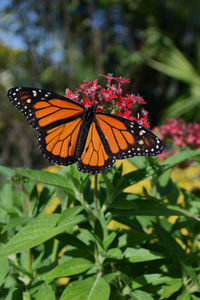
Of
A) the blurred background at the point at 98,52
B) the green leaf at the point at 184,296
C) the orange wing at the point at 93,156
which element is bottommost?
the green leaf at the point at 184,296

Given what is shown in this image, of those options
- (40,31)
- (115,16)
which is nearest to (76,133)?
(40,31)

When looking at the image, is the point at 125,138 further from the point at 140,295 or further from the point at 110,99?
the point at 140,295

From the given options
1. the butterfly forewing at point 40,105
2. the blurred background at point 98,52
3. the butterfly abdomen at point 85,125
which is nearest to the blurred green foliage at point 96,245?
the butterfly abdomen at point 85,125

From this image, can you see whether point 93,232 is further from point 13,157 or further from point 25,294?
point 13,157

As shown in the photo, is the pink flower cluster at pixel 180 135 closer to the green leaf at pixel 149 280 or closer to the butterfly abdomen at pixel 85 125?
the butterfly abdomen at pixel 85 125

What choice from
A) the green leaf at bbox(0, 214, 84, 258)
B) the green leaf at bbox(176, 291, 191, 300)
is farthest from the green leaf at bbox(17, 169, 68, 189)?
the green leaf at bbox(176, 291, 191, 300)

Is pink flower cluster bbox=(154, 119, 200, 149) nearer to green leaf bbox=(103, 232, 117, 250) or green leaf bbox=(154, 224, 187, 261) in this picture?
green leaf bbox=(154, 224, 187, 261)

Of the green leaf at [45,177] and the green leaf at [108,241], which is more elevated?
the green leaf at [45,177]
